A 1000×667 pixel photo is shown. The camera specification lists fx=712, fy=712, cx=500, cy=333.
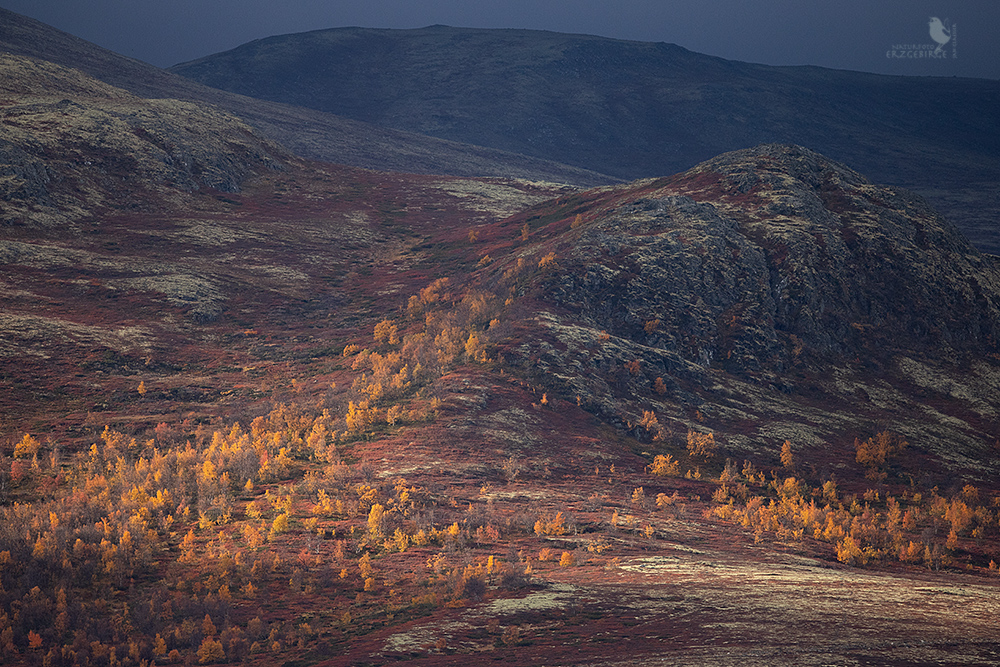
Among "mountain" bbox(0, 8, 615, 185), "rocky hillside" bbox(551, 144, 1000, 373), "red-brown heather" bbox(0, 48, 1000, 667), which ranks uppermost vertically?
"mountain" bbox(0, 8, 615, 185)

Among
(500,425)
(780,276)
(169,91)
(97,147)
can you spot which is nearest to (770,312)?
(780,276)

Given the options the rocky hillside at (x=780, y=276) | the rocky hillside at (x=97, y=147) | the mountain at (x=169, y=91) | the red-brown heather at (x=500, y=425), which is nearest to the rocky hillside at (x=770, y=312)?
the rocky hillside at (x=780, y=276)

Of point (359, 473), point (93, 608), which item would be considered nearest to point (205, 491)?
point (359, 473)

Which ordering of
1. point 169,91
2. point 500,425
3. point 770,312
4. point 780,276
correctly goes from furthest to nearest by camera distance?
point 169,91 < point 780,276 < point 770,312 < point 500,425

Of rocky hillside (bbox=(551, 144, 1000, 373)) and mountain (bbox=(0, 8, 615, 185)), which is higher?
mountain (bbox=(0, 8, 615, 185))

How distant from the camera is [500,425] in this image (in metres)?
43.4

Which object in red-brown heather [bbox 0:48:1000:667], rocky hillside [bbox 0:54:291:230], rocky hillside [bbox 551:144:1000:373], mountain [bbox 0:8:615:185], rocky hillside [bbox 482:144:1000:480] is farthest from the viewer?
mountain [bbox 0:8:615:185]

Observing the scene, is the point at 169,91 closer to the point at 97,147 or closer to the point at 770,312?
the point at 97,147

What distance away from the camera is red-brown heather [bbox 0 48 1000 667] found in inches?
930

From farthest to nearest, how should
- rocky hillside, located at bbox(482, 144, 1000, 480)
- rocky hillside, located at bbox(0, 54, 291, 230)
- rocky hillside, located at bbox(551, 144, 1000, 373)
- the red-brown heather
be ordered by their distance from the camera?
1. rocky hillside, located at bbox(0, 54, 291, 230)
2. rocky hillside, located at bbox(551, 144, 1000, 373)
3. rocky hillside, located at bbox(482, 144, 1000, 480)
4. the red-brown heather

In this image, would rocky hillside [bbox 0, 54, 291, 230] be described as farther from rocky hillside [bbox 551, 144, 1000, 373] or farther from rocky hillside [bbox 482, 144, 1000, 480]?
rocky hillside [bbox 551, 144, 1000, 373]

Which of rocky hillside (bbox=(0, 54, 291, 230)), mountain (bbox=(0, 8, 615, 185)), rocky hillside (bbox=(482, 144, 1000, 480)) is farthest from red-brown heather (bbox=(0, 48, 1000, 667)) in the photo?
mountain (bbox=(0, 8, 615, 185))

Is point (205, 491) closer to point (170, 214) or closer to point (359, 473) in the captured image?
point (359, 473)

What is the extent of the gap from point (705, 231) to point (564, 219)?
20.0 m
